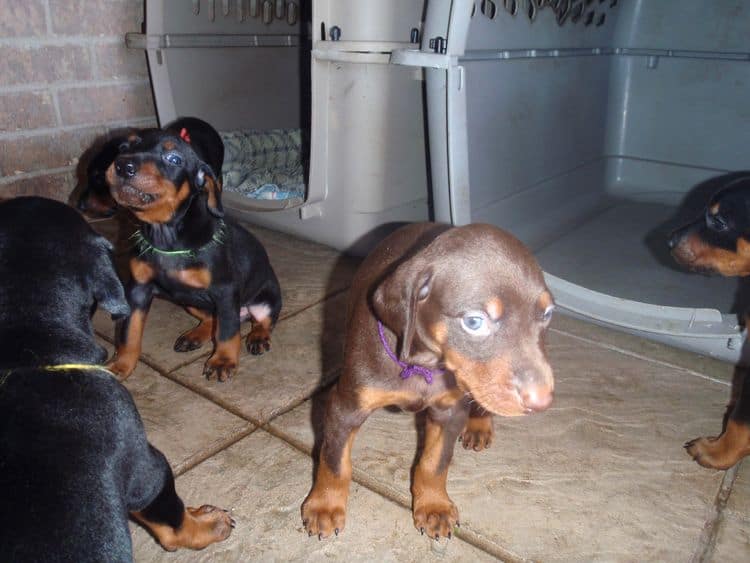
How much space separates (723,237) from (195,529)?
2.68 m

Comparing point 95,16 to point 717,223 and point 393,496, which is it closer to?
point 393,496

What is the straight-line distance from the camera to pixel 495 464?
256cm

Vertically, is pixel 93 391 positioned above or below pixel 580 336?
above

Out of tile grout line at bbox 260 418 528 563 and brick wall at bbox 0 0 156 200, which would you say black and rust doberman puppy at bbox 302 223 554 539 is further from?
brick wall at bbox 0 0 156 200

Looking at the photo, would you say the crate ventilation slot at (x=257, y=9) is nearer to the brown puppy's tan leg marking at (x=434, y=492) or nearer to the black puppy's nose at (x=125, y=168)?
the black puppy's nose at (x=125, y=168)

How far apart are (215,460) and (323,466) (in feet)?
1.86

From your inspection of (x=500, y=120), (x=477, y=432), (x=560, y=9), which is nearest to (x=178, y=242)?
(x=477, y=432)

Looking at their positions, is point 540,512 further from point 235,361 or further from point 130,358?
point 130,358

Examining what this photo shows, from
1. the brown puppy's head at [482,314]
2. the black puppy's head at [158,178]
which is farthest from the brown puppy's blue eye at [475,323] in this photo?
the black puppy's head at [158,178]

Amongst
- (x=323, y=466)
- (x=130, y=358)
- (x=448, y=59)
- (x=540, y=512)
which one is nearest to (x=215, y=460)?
(x=323, y=466)

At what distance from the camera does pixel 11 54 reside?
4379mm

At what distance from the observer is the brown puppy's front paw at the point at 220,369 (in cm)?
304

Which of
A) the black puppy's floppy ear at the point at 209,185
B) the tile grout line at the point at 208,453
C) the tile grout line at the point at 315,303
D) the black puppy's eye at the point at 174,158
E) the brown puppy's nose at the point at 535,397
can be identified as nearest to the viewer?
the brown puppy's nose at the point at 535,397

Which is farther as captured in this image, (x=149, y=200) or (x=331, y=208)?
(x=331, y=208)
